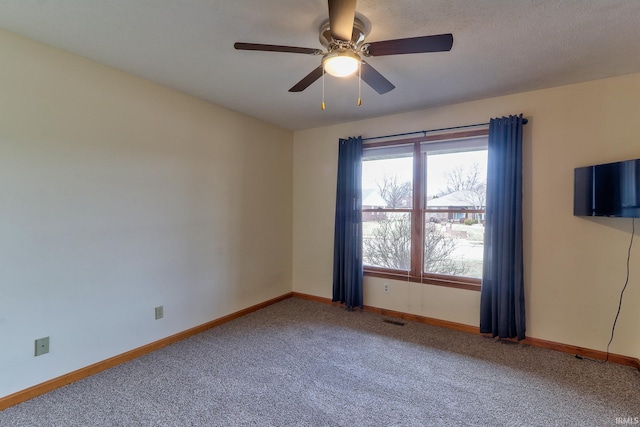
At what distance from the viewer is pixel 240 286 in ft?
12.3

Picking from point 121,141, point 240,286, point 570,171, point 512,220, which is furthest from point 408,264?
point 121,141

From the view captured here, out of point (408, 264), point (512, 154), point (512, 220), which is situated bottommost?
point (408, 264)

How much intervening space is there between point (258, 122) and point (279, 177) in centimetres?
82

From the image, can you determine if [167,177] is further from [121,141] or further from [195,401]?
[195,401]

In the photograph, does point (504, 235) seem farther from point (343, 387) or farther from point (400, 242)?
point (343, 387)

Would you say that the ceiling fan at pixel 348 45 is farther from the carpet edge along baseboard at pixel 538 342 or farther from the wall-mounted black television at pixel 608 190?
the carpet edge along baseboard at pixel 538 342

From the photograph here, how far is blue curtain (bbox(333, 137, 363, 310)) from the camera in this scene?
12.7ft

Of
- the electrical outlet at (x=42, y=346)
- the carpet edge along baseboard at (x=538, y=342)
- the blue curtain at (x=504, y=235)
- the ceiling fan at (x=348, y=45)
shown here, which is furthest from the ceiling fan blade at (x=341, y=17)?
the carpet edge along baseboard at (x=538, y=342)

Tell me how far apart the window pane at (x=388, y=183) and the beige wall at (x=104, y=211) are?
5.37ft

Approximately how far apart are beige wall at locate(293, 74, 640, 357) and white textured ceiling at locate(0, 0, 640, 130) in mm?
228

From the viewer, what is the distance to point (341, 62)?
5.87 ft

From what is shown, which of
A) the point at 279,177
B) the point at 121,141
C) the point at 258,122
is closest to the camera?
the point at 121,141

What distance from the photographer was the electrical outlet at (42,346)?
2154 mm
